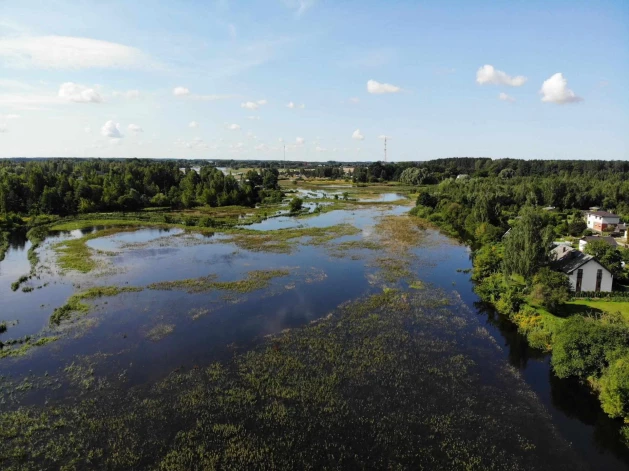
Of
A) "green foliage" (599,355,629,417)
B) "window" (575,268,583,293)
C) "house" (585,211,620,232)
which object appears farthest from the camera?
"house" (585,211,620,232)

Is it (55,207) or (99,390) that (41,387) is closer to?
(99,390)

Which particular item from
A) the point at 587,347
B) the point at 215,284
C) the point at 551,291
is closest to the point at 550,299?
the point at 551,291

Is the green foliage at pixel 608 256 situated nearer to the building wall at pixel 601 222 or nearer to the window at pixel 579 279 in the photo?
the window at pixel 579 279

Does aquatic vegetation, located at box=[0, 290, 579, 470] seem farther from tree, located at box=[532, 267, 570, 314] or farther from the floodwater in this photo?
tree, located at box=[532, 267, 570, 314]

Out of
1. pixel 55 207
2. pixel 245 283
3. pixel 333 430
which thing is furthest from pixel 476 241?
pixel 55 207

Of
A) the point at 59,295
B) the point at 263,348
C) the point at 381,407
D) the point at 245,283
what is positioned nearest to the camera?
the point at 381,407

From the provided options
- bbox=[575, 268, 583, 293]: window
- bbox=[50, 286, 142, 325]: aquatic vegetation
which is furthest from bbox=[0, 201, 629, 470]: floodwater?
bbox=[575, 268, 583, 293]: window
